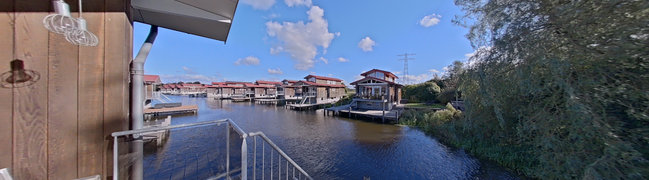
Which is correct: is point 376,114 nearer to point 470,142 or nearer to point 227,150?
point 470,142

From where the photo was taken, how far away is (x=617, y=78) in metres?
2.84

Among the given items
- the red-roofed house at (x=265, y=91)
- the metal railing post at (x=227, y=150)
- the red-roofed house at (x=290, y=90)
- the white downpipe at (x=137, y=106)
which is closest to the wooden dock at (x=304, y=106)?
the red-roofed house at (x=290, y=90)

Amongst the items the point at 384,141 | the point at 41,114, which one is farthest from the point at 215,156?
the point at 384,141

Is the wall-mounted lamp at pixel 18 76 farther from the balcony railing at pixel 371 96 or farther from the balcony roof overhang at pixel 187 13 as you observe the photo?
the balcony railing at pixel 371 96

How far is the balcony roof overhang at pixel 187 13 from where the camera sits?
202 cm

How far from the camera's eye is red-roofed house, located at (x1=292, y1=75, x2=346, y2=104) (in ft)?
81.8

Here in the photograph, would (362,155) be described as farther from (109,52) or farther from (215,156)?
(109,52)

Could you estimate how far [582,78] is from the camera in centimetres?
294

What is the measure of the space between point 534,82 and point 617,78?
819 millimetres

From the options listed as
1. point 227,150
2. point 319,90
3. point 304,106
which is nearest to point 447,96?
point 319,90

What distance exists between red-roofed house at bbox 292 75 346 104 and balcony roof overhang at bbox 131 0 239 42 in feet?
71.7

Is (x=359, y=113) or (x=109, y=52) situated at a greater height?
(x=109, y=52)

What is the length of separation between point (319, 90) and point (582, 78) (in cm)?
2267

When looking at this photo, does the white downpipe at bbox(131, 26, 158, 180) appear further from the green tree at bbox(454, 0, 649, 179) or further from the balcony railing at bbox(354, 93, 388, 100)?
the balcony railing at bbox(354, 93, 388, 100)
